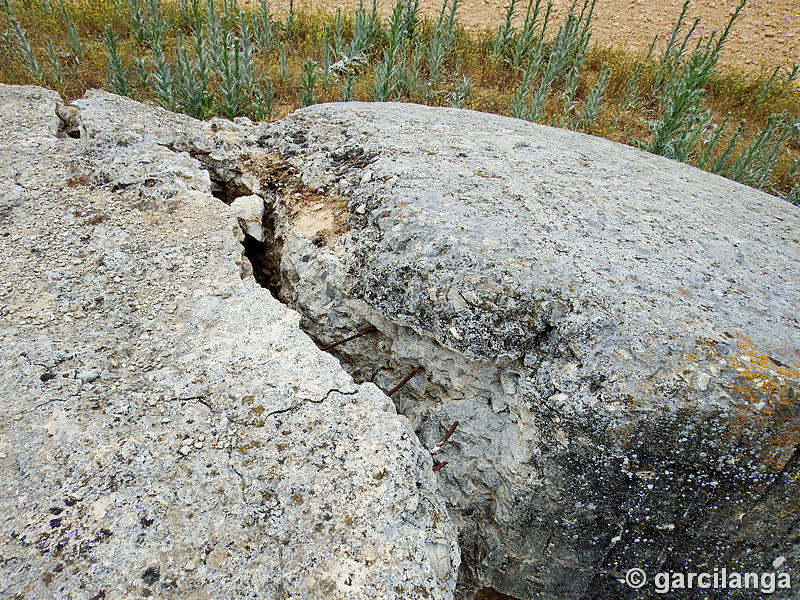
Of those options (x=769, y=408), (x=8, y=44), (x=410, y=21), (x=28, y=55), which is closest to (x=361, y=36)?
(x=410, y=21)

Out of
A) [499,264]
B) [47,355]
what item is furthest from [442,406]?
[47,355]

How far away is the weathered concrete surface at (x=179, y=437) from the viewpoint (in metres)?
1.18

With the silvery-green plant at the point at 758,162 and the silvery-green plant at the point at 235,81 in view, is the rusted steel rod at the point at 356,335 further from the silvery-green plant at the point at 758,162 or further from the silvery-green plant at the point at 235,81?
the silvery-green plant at the point at 758,162

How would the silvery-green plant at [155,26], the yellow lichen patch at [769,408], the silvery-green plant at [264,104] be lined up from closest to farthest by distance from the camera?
the yellow lichen patch at [769,408], the silvery-green plant at [264,104], the silvery-green plant at [155,26]

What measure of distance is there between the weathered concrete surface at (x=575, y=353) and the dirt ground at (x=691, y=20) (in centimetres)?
745

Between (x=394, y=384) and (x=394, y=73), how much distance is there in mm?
4415

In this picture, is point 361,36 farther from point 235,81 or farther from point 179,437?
point 179,437

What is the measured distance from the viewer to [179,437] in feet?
4.56

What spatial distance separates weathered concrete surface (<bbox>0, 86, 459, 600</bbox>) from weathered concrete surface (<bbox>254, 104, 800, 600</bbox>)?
35cm

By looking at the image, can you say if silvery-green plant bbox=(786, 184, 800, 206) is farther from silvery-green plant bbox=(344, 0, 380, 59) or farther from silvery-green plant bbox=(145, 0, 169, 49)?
silvery-green plant bbox=(145, 0, 169, 49)

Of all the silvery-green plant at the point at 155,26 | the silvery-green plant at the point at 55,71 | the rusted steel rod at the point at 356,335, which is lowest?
the silvery-green plant at the point at 55,71

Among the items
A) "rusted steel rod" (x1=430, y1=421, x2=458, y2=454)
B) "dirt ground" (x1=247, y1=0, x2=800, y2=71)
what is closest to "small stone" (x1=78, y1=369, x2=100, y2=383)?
"rusted steel rod" (x1=430, y1=421, x2=458, y2=454)

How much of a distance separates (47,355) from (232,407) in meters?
0.61

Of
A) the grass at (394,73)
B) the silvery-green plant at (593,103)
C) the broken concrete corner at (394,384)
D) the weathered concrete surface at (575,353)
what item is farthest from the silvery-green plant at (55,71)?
the silvery-green plant at (593,103)
